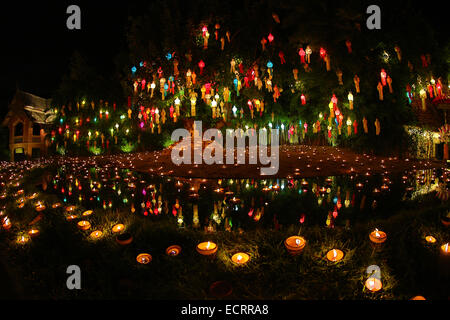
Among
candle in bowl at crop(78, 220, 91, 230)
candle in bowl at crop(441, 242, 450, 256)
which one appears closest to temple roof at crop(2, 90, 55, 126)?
candle in bowl at crop(78, 220, 91, 230)

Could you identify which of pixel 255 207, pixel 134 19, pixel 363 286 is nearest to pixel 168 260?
pixel 363 286

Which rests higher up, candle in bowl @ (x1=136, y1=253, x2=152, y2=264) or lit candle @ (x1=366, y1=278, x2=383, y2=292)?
candle in bowl @ (x1=136, y1=253, x2=152, y2=264)

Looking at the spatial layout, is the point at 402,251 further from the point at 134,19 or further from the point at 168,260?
the point at 134,19

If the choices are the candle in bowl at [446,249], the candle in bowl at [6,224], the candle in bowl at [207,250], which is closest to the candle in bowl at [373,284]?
the candle in bowl at [446,249]

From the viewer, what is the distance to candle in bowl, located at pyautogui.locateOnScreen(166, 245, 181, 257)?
2445mm

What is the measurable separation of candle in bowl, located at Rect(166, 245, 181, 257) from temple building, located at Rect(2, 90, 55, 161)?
2555 centimetres

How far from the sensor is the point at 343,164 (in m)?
8.60

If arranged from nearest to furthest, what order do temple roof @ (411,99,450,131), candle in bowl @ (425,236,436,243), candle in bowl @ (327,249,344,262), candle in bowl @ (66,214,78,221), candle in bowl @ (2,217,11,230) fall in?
candle in bowl @ (327,249,344,262)
candle in bowl @ (425,236,436,243)
candle in bowl @ (2,217,11,230)
candle in bowl @ (66,214,78,221)
temple roof @ (411,99,450,131)

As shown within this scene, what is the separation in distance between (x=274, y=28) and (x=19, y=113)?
2564 cm

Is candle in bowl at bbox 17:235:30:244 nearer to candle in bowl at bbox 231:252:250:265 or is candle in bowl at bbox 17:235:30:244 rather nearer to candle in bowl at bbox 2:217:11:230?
candle in bowl at bbox 2:217:11:230

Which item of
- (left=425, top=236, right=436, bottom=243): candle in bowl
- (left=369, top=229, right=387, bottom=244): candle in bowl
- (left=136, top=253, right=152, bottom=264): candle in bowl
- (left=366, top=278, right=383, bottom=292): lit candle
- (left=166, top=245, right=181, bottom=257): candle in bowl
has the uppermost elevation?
(left=369, top=229, right=387, bottom=244): candle in bowl

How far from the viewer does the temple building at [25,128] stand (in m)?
22.1

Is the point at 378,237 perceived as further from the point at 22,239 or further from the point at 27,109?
the point at 27,109

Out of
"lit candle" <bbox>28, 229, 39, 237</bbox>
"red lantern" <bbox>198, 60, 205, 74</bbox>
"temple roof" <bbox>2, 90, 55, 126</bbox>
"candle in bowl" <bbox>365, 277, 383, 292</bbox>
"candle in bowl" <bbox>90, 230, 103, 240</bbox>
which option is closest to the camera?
"candle in bowl" <bbox>365, 277, 383, 292</bbox>
